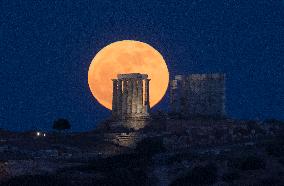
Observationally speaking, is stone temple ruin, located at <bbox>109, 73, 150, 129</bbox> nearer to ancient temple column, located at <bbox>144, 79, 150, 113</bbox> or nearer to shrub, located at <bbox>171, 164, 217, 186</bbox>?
ancient temple column, located at <bbox>144, 79, 150, 113</bbox>

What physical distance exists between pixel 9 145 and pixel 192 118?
28898 mm

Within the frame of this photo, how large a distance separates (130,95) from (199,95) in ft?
34.1

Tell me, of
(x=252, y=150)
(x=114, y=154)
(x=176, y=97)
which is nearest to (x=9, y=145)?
(x=114, y=154)

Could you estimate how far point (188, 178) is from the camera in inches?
2859

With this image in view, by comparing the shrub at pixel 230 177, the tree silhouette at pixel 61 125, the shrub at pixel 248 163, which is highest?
the tree silhouette at pixel 61 125

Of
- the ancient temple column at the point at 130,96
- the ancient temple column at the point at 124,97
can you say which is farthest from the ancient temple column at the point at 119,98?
the ancient temple column at the point at 130,96

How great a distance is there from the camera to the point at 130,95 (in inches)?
4515

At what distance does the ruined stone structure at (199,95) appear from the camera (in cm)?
11631

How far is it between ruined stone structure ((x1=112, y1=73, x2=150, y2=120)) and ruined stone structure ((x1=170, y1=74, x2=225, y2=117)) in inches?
214

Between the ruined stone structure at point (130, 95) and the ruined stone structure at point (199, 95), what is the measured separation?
5.44m

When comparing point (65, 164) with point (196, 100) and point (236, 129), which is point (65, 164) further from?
point (196, 100)

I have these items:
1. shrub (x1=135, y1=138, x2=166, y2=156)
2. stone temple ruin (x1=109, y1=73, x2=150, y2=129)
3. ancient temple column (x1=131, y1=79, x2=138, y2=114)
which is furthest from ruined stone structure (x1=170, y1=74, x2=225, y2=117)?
shrub (x1=135, y1=138, x2=166, y2=156)

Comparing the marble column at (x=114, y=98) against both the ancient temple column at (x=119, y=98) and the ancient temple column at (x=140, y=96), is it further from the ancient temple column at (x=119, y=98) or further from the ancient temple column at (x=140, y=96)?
the ancient temple column at (x=140, y=96)

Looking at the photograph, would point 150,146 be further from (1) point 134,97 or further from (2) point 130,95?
(2) point 130,95
